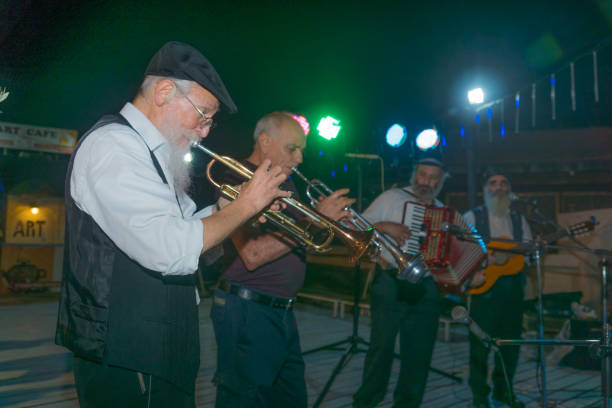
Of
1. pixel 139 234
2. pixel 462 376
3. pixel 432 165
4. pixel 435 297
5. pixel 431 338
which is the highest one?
pixel 432 165

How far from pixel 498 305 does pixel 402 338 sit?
1.40 metres

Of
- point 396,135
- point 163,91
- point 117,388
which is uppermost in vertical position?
point 396,135

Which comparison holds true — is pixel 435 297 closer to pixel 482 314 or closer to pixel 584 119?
pixel 482 314

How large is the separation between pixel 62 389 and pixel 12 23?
630cm

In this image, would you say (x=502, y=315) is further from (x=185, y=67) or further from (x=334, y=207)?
(x=185, y=67)

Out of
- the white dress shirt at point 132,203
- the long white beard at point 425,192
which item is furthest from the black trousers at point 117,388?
the long white beard at point 425,192

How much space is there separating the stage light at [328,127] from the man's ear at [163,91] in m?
5.32

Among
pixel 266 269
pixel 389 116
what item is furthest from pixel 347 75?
pixel 266 269

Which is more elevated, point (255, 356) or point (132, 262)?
point (132, 262)

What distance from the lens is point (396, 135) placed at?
7262mm

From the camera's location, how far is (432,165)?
14.4ft

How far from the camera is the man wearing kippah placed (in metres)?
4.20

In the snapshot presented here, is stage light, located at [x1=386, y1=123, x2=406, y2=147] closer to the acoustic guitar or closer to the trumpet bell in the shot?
the acoustic guitar

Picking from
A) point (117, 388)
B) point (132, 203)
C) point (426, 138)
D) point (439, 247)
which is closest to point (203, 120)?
point (132, 203)
